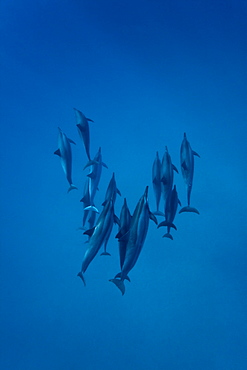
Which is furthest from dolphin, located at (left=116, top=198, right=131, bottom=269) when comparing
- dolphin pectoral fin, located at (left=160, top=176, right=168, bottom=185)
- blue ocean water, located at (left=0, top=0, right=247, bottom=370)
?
blue ocean water, located at (left=0, top=0, right=247, bottom=370)

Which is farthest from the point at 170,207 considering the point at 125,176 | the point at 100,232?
the point at 125,176

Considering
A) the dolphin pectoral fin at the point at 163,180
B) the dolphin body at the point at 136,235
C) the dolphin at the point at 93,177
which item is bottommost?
the dolphin body at the point at 136,235

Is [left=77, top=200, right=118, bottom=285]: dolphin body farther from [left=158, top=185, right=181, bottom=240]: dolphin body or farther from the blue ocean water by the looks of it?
the blue ocean water

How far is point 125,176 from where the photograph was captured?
4.64 m

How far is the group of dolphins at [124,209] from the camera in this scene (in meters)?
2.11

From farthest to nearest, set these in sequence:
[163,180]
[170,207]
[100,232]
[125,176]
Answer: [125,176], [170,207], [163,180], [100,232]

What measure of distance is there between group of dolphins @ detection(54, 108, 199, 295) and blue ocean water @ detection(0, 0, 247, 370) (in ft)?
5.28

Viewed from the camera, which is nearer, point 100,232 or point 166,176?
point 100,232

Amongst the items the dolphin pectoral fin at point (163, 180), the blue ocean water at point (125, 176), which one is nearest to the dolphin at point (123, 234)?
the dolphin pectoral fin at point (163, 180)

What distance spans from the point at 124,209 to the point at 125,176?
2.18 m

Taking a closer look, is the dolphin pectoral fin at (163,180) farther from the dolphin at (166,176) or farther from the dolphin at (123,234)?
the dolphin at (123,234)

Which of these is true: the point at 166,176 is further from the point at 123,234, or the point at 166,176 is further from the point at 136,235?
the point at 136,235

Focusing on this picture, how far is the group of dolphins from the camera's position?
6.93ft

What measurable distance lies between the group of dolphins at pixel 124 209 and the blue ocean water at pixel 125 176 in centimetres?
161
